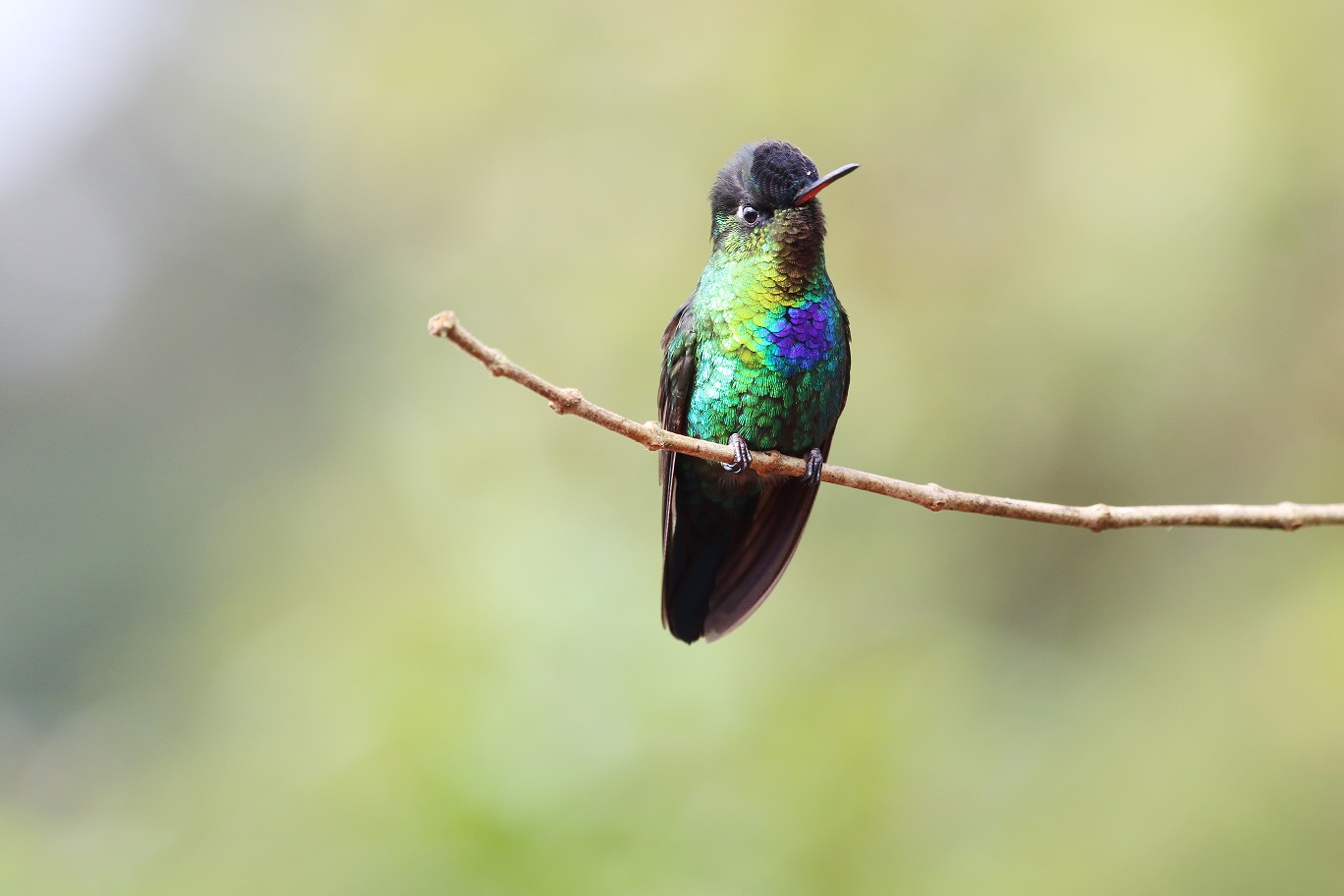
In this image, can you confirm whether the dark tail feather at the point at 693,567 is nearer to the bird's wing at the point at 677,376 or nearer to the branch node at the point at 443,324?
the bird's wing at the point at 677,376

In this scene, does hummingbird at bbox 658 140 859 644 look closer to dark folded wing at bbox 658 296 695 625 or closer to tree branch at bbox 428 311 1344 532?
dark folded wing at bbox 658 296 695 625

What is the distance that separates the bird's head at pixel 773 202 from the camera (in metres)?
2.65

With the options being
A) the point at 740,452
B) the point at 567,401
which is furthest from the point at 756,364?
the point at 567,401

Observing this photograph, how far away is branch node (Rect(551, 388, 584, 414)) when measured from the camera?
1694 millimetres

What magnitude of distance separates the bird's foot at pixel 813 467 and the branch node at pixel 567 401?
1032 mm

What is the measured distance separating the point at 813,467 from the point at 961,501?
2.58 ft

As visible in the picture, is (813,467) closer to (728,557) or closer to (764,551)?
(764,551)

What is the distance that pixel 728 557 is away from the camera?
Result: 3.01 meters

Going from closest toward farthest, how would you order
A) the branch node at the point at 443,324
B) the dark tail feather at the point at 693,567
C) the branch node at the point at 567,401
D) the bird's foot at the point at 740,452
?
the branch node at the point at 443,324
the branch node at the point at 567,401
the bird's foot at the point at 740,452
the dark tail feather at the point at 693,567

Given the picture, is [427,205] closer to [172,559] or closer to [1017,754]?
[172,559]

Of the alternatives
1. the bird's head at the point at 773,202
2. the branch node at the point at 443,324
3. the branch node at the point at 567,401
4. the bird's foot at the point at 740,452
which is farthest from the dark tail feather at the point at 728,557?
the branch node at the point at 443,324

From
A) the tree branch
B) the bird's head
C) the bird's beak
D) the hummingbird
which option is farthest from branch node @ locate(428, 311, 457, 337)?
the bird's head

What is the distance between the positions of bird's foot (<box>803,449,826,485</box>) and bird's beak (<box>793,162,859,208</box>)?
0.60 meters

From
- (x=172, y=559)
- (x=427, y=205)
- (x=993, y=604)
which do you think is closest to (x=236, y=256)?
(x=172, y=559)
